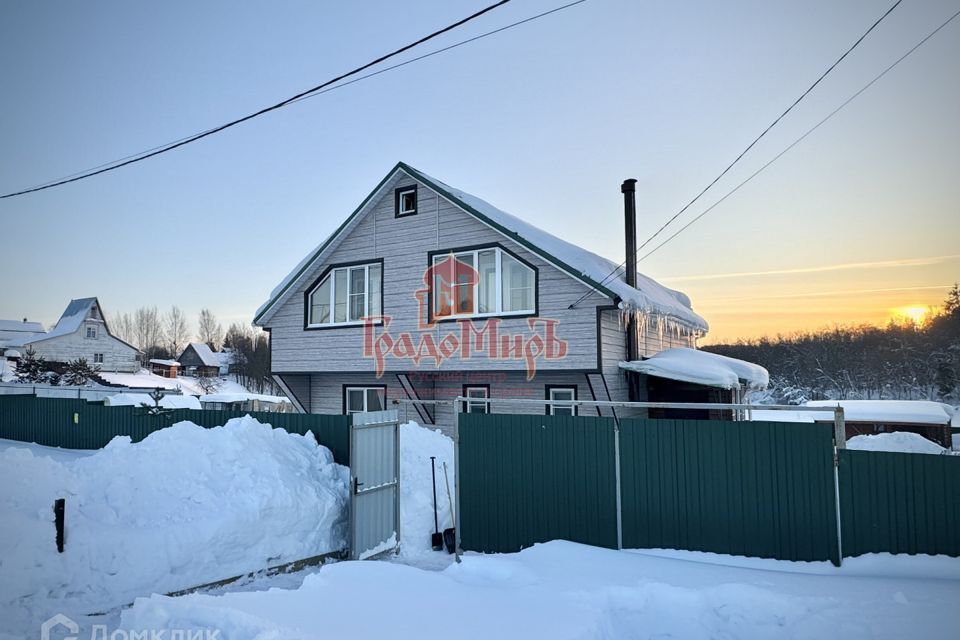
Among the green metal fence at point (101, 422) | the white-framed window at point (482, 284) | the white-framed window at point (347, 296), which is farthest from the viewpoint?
the white-framed window at point (347, 296)

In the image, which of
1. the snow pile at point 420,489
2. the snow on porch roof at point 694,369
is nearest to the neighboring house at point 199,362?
the snow pile at point 420,489

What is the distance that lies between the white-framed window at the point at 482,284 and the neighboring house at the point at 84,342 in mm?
52974

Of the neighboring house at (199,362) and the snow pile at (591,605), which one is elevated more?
the neighboring house at (199,362)

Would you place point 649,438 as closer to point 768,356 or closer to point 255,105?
point 255,105

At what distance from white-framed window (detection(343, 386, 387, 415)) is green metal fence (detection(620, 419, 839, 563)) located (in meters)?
11.5

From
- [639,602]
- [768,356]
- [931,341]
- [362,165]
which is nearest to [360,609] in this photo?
[639,602]

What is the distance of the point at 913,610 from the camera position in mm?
5359

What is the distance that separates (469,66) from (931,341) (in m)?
46.8

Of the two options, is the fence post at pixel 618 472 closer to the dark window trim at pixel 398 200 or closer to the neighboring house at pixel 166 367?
the dark window trim at pixel 398 200

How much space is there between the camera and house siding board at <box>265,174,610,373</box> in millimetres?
14539

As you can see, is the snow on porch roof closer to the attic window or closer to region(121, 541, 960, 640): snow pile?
region(121, 541, 960, 640): snow pile

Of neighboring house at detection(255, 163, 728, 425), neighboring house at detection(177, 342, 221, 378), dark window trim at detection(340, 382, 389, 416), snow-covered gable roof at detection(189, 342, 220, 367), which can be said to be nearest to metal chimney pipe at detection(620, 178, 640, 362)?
neighboring house at detection(255, 163, 728, 425)

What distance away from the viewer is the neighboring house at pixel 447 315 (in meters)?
14.8

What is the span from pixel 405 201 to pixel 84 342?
5353 cm
